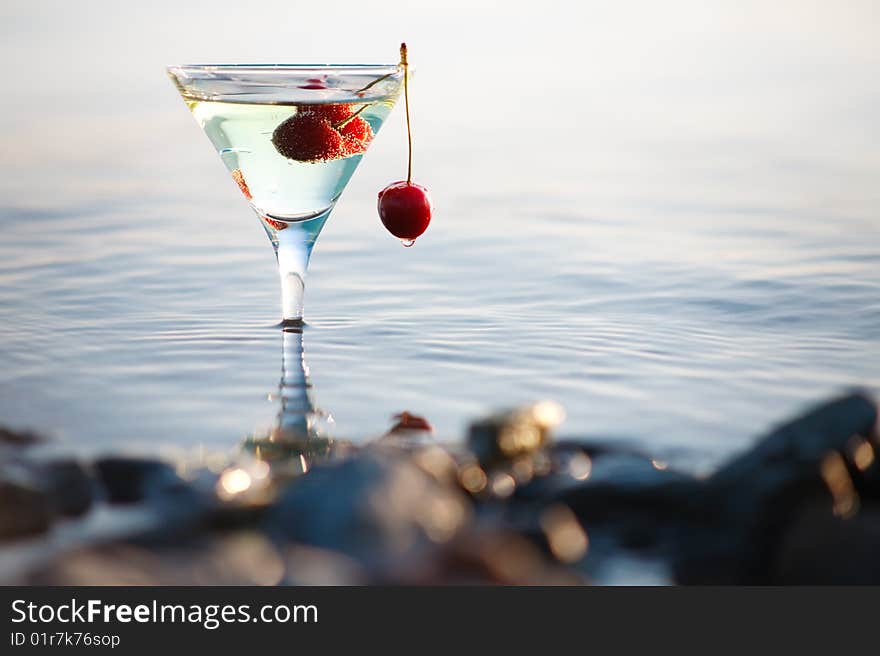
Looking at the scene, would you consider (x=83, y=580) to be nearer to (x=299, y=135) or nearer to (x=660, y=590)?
(x=660, y=590)

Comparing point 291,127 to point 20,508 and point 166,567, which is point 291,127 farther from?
point 166,567

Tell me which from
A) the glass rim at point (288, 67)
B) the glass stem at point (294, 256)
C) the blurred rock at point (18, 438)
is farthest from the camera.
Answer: the glass stem at point (294, 256)

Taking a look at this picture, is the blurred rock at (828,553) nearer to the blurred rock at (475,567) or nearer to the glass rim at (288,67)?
the blurred rock at (475,567)

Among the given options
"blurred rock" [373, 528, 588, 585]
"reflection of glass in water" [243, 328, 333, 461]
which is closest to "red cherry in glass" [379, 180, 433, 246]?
"reflection of glass in water" [243, 328, 333, 461]

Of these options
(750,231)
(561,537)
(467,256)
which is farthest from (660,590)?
(750,231)

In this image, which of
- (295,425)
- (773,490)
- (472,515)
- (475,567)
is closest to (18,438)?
(295,425)

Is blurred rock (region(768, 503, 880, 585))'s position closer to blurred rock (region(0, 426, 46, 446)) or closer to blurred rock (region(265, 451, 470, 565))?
blurred rock (region(265, 451, 470, 565))

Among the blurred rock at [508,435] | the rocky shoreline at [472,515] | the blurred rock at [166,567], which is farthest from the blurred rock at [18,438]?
the blurred rock at [508,435]
